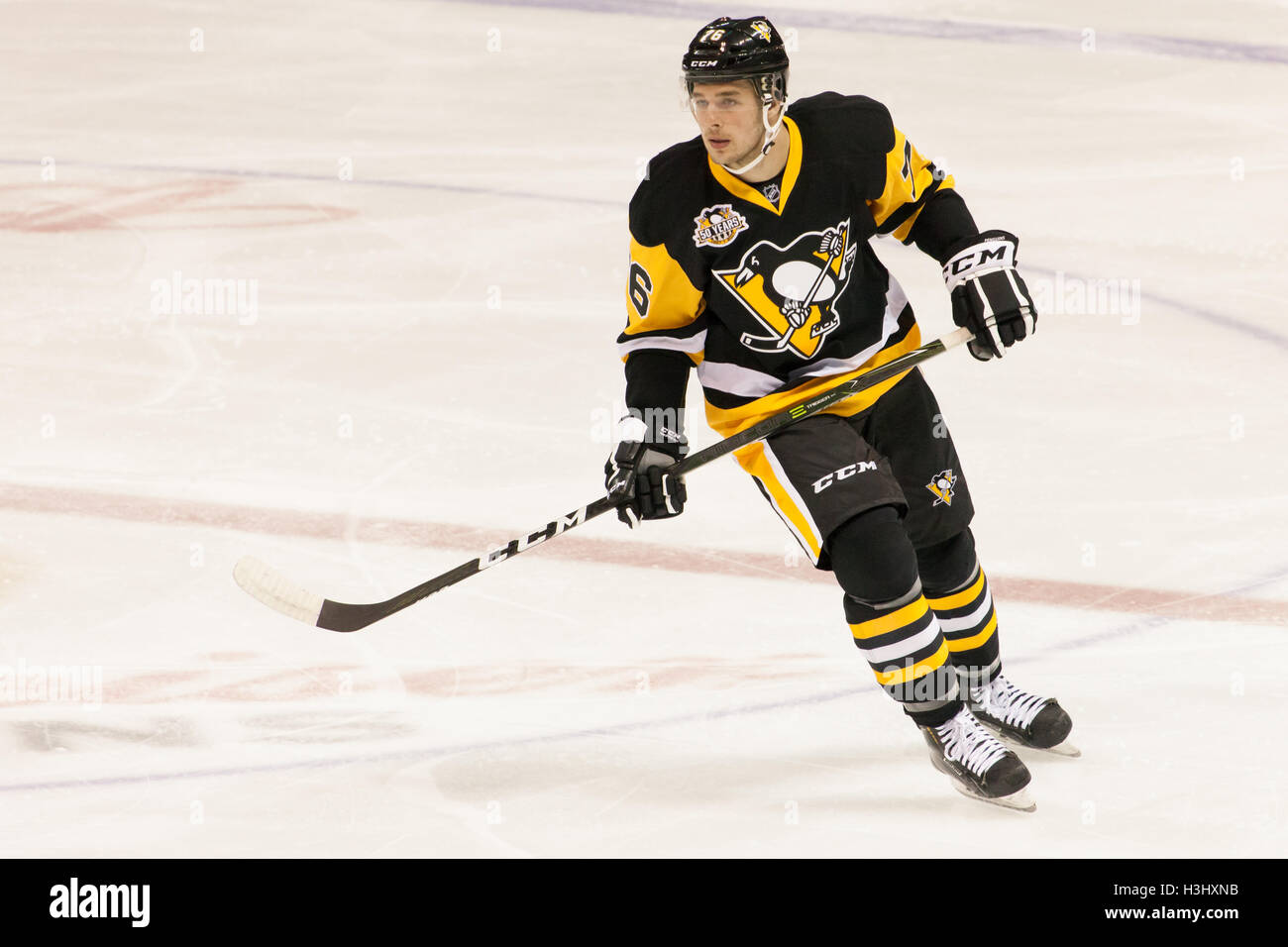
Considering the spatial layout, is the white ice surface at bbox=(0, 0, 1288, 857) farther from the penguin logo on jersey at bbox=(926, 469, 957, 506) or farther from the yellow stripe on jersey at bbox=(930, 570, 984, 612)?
the penguin logo on jersey at bbox=(926, 469, 957, 506)

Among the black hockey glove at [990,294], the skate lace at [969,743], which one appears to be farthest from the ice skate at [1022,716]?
the black hockey glove at [990,294]

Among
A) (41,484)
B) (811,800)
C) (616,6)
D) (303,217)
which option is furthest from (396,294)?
(616,6)

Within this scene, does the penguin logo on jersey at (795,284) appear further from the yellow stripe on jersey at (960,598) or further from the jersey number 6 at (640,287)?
the yellow stripe on jersey at (960,598)

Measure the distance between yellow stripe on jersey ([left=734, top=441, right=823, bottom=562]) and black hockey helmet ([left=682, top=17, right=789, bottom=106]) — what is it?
0.57 metres

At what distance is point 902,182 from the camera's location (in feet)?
9.73

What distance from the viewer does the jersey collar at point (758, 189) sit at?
9.36 ft

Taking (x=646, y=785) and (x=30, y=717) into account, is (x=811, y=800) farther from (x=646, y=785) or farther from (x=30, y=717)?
(x=30, y=717)

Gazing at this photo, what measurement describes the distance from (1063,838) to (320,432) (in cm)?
233

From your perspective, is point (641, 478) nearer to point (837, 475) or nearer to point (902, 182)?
point (837, 475)

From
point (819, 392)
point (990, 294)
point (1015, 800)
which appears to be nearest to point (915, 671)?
point (1015, 800)

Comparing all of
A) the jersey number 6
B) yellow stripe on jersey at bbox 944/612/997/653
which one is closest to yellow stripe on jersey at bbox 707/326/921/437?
the jersey number 6

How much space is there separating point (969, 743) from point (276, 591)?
124 centimetres

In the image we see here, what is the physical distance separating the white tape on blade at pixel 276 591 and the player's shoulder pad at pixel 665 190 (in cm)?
90

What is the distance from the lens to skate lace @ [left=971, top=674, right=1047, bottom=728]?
3049mm
